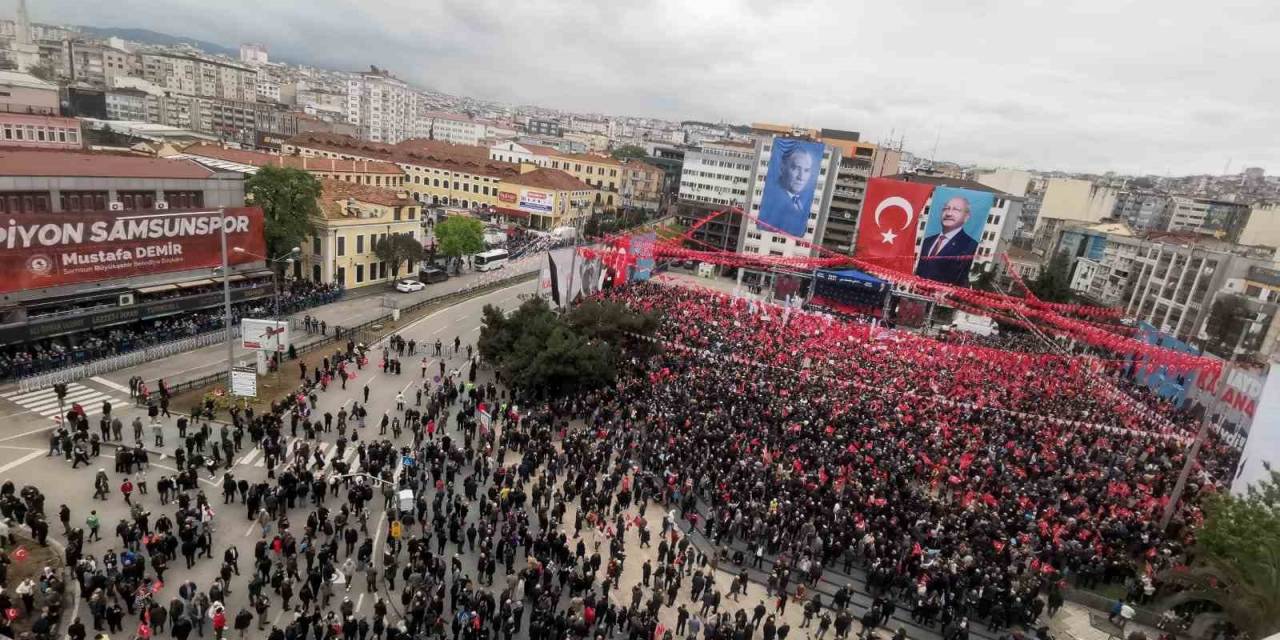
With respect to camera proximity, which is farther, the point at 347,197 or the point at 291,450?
the point at 347,197

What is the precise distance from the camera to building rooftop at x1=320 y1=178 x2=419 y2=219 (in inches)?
1418

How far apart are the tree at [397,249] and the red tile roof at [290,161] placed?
7760mm

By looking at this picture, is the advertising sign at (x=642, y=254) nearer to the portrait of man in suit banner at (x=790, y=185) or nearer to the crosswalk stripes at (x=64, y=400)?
the portrait of man in suit banner at (x=790, y=185)

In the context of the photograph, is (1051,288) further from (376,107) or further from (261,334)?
(376,107)

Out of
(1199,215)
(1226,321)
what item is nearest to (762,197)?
(1226,321)

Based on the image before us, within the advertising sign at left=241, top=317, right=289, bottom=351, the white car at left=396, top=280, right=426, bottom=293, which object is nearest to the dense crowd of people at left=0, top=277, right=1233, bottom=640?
the advertising sign at left=241, top=317, right=289, bottom=351

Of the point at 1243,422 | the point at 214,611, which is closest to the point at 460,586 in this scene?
the point at 214,611

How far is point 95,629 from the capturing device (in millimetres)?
11164

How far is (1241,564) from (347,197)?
41232 millimetres

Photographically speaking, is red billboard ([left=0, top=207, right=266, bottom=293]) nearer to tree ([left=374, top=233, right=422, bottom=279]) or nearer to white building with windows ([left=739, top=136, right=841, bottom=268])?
tree ([left=374, top=233, right=422, bottom=279])

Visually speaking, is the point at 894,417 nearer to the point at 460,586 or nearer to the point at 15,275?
the point at 460,586

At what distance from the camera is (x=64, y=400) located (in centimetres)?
1945

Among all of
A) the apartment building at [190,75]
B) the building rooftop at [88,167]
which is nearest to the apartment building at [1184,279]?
the building rooftop at [88,167]

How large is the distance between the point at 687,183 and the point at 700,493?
58421mm
